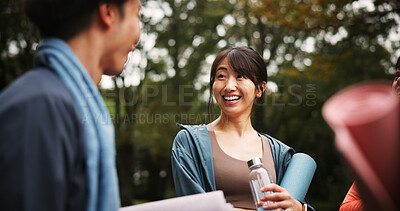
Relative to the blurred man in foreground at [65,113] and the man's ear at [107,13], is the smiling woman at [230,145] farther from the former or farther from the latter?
the man's ear at [107,13]

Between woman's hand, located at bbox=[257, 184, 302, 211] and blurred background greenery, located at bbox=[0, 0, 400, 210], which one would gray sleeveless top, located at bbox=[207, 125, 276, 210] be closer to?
woman's hand, located at bbox=[257, 184, 302, 211]

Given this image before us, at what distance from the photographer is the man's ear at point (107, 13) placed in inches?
53.6

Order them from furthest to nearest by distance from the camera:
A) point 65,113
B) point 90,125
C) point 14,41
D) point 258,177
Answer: point 14,41 < point 258,177 < point 90,125 < point 65,113

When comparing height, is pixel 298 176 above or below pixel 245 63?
below

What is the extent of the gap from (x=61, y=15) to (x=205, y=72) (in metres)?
16.0

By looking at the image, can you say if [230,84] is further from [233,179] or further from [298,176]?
[298,176]

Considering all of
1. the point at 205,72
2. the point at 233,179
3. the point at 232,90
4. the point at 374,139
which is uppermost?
the point at 205,72

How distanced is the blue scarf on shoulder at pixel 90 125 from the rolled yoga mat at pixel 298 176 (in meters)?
1.63

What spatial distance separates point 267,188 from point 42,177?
138 centimetres

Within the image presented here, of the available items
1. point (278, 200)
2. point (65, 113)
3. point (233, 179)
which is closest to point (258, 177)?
point (278, 200)

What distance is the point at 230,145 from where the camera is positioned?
9.91ft

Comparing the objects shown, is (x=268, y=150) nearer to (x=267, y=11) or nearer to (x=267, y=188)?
(x=267, y=188)

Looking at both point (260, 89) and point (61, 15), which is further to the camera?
point (260, 89)

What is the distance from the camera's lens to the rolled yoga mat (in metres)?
2.67
